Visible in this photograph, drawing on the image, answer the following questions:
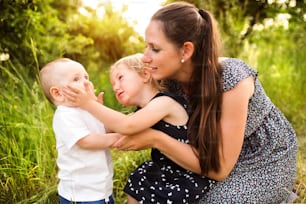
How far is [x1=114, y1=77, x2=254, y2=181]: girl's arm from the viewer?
262 cm

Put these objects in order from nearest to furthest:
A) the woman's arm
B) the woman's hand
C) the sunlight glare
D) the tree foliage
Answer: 1. the woman's hand
2. the woman's arm
3. the tree foliage
4. the sunlight glare

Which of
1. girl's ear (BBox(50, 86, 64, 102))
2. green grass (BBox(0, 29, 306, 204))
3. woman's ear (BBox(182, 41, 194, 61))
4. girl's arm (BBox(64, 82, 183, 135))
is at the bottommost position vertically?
green grass (BBox(0, 29, 306, 204))

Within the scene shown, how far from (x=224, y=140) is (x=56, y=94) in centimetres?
80

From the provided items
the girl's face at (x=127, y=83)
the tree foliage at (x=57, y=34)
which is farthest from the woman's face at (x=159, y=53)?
the tree foliage at (x=57, y=34)

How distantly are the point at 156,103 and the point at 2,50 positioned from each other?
205 cm

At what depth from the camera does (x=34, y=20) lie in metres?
4.21

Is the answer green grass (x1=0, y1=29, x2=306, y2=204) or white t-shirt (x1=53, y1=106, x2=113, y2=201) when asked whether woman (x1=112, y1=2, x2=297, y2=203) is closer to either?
white t-shirt (x1=53, y1=106, x2=113, y2=201)

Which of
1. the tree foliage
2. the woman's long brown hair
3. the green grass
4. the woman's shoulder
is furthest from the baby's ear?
the green grass

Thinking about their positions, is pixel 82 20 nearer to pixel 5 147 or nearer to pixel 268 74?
pixel 268 74

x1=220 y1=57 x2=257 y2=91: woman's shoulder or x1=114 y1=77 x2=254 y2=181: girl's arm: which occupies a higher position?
x1=220 y1=57 x2=257 y2=91: woman's shoulder

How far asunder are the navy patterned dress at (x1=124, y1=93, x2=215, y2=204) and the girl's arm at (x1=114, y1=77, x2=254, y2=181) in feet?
0.16

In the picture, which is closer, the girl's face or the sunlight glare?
the girl's face

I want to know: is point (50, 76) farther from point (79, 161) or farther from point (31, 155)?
point (31, 155)

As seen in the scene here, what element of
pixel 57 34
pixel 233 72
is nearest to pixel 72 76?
pixel 233 72
